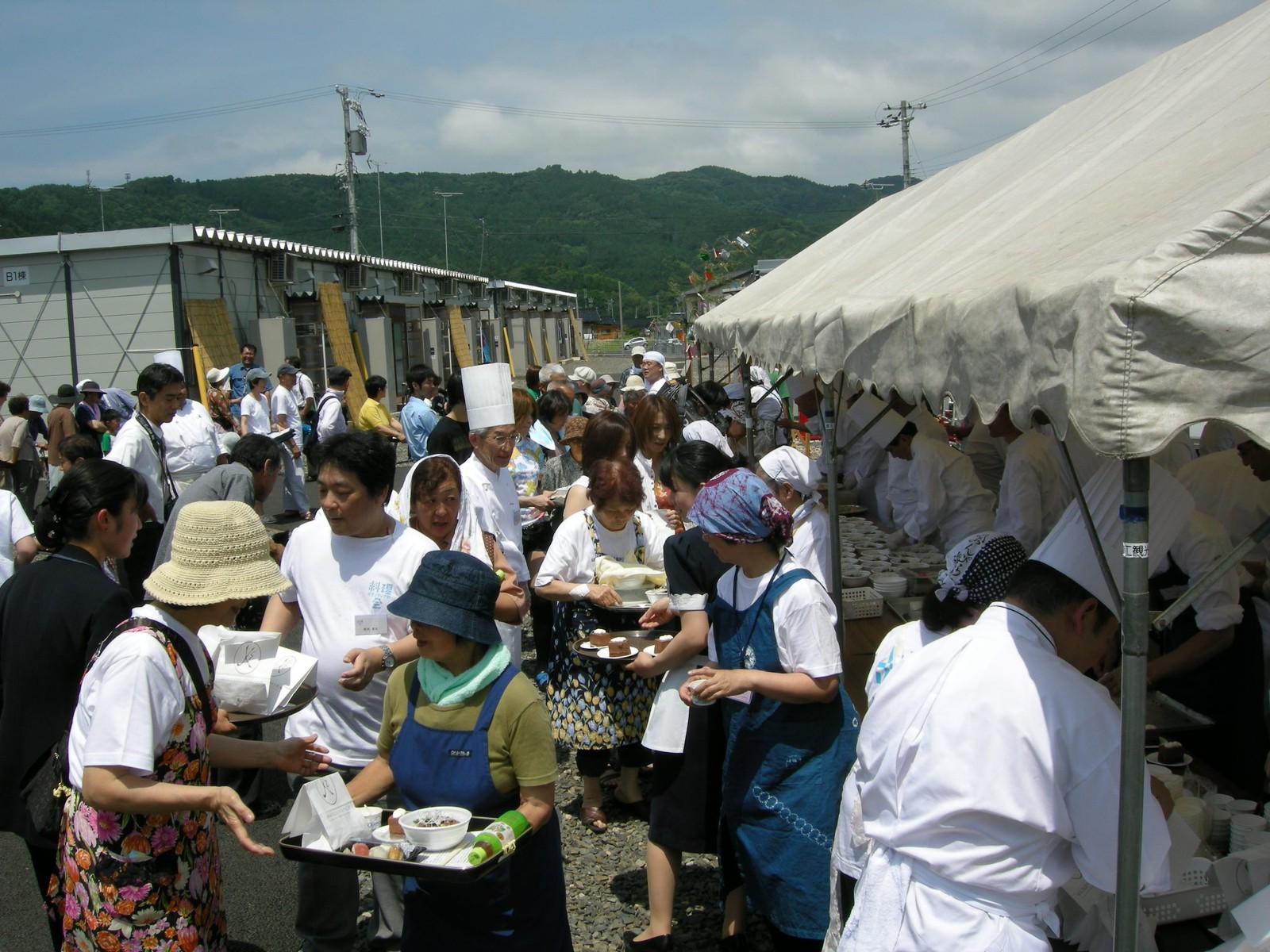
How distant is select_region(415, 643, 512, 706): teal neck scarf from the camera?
260cm

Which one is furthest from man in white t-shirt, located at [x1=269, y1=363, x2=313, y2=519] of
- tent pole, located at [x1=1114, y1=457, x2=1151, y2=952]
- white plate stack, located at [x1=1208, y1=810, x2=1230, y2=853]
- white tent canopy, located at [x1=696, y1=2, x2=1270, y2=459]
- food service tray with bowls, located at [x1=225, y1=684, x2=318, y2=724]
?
tent pole, located at [x1=1114, y1=457, x2=1151, y2=952]

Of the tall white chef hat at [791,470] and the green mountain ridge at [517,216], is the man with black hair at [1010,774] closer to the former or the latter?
the tall white chef hat at [791,470]

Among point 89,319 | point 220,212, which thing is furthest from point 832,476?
point 220,212

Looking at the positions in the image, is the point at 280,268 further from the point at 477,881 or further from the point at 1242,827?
the point at 1242,827

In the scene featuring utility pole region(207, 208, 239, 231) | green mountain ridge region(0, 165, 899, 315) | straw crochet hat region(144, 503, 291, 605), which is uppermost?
green mountain ridge region(0, 165, 899, 315)

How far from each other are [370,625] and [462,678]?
891 millimetres

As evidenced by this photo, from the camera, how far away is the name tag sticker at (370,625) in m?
3.38

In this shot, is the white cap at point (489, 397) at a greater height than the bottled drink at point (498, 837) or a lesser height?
greater

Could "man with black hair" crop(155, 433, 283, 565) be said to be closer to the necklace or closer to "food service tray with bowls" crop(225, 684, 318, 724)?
"food service tray with bowls" crop(225, 684, 318, 724)

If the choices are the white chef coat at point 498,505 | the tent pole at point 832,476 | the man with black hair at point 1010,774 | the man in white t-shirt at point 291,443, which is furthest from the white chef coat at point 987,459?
the man in white t-shirt at point 291,443

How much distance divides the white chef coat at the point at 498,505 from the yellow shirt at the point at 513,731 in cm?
214

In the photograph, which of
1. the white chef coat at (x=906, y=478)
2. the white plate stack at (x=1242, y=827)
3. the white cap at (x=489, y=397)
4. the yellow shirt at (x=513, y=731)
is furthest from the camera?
the white chef coat at (x=906, y=478)

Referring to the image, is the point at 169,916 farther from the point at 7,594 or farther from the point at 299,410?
the point at 299,410

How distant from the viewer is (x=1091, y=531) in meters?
1.93
